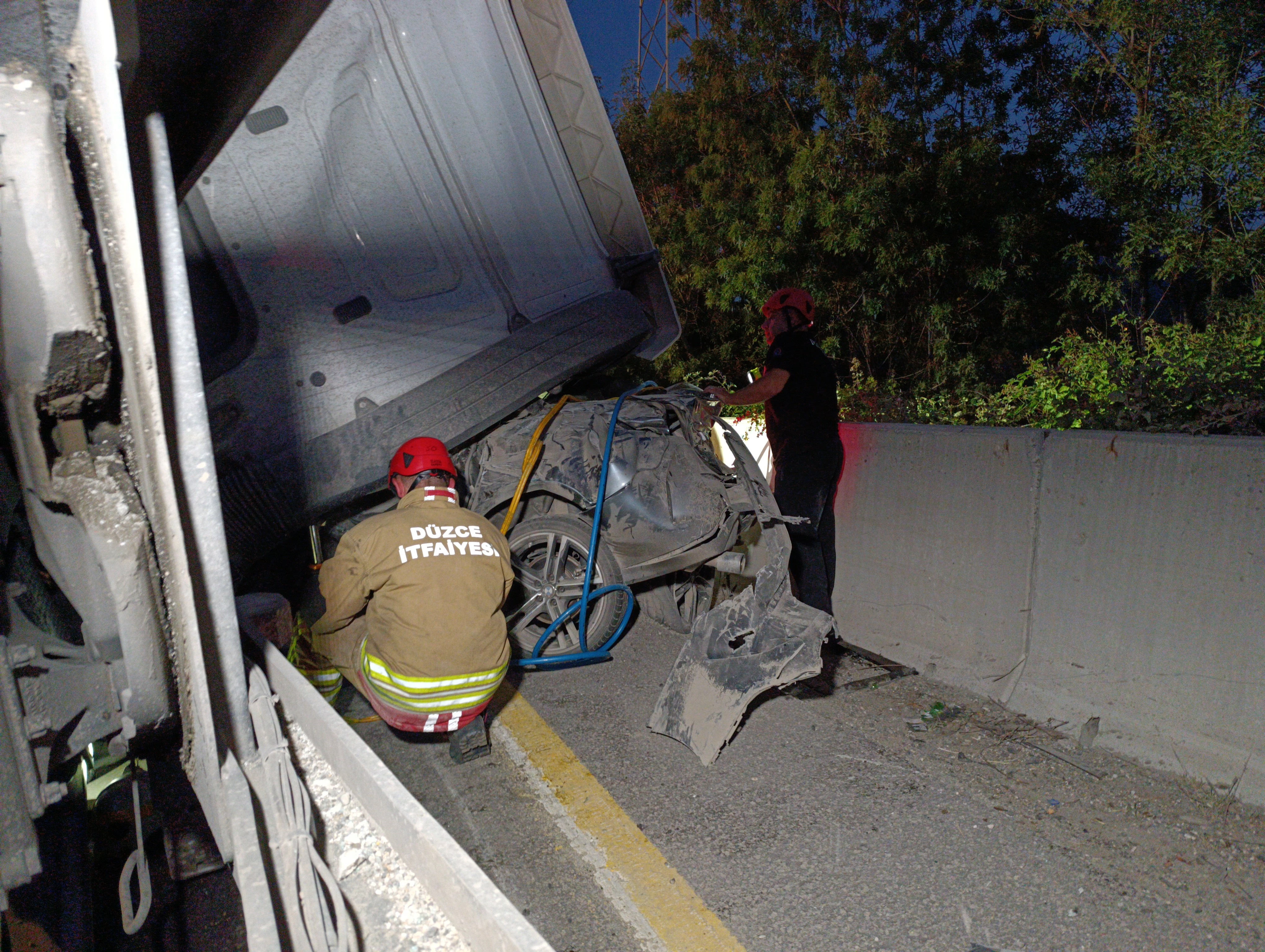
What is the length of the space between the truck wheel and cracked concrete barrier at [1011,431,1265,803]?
1.94 metres

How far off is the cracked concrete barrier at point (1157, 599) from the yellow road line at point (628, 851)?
178 cm

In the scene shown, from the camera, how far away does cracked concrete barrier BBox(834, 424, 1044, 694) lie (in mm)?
3625

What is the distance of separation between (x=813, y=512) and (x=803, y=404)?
0.60m

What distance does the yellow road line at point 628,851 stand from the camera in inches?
93.5

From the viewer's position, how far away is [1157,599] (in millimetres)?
3049

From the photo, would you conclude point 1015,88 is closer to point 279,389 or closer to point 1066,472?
point 1066,472

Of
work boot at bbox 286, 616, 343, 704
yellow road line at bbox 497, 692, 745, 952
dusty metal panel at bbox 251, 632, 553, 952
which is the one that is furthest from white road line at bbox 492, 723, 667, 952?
dusty metal panel at bbox 251, 632, 553, 952

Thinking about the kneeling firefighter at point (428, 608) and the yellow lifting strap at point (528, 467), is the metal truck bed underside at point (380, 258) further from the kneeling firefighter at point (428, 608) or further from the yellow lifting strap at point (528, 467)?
the kneeling firefighter at point (428, 608)

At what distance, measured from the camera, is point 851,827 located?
2.85 metres

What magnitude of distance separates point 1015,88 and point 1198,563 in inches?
391

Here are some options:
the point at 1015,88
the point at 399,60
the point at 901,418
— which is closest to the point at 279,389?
the point at 399,60

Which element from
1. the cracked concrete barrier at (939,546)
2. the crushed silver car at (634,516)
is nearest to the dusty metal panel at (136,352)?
the crushed silver car at (634,516)

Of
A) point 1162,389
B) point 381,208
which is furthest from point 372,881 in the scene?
point 1162,389

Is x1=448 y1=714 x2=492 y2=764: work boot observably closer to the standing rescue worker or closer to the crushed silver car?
the crushed silver car
